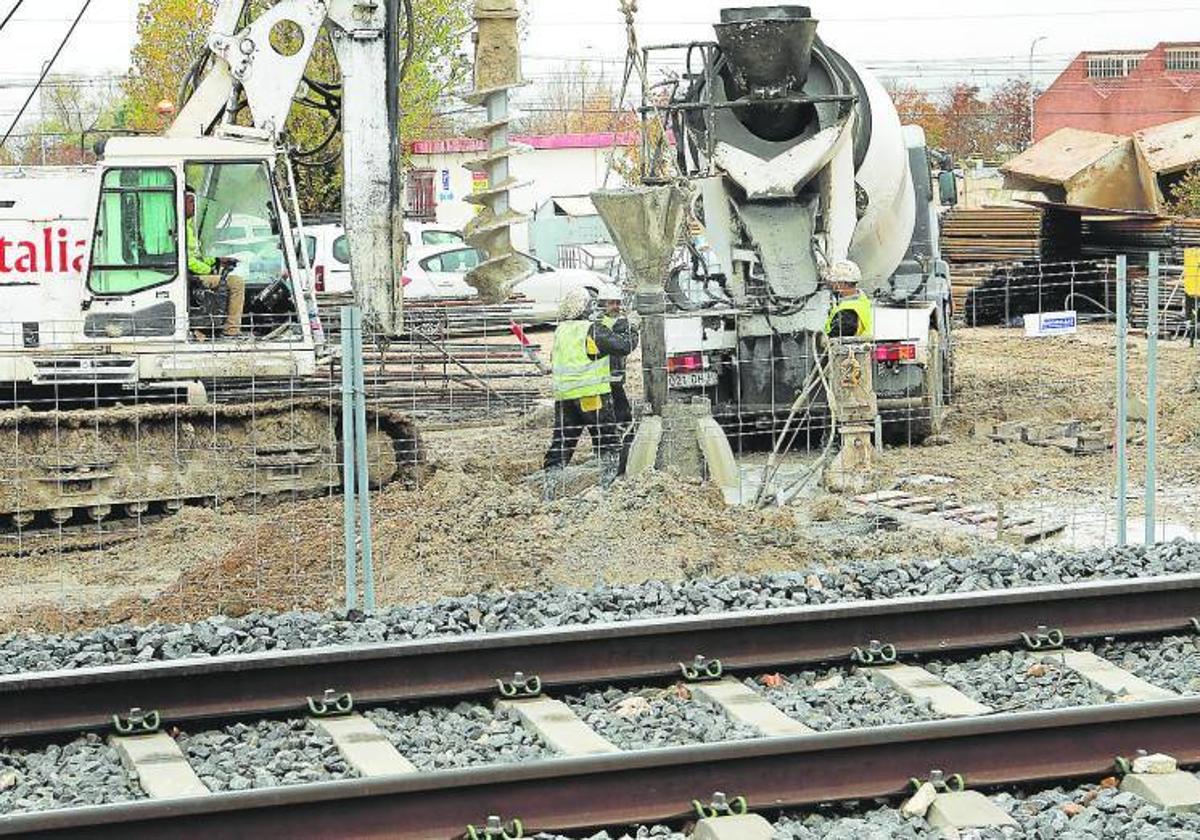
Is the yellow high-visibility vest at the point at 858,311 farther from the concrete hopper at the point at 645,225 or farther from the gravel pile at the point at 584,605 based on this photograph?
the gravel pile at the point at 584,605

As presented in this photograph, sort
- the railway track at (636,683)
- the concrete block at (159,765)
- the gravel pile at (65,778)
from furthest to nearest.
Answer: the concrete block at (159,765)
the gravel pile at (65,778)
the railway track at (636,683)

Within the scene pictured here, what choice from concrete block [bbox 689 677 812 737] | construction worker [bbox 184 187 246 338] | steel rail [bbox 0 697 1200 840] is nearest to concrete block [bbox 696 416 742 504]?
construction worker [bbox 184 187 246 338]

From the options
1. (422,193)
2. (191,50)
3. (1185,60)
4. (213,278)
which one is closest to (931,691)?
(213,278)

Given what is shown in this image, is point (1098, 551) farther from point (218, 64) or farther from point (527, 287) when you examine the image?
point (527, 287)

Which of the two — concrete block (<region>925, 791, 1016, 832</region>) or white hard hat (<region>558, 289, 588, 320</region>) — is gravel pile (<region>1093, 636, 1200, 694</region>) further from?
white hard hat (<region>558, 289, 588, 320</region>)

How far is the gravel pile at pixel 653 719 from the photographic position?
8070 mm

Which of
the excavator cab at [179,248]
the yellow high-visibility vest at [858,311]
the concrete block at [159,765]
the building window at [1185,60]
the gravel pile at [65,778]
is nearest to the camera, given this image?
the gravel pile at [65,778]

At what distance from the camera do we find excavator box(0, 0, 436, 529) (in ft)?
46.6

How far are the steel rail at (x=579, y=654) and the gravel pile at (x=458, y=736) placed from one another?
123mm

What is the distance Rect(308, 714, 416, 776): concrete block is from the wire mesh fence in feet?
9.49

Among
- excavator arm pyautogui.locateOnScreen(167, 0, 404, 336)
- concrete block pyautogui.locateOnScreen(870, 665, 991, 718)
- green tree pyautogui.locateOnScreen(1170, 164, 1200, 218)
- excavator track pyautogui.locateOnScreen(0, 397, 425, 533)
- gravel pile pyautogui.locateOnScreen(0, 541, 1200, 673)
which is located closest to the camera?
concrete block pyautogui.locateOnScreen(870, 665, 991, 718)

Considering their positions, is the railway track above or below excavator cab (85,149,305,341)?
below

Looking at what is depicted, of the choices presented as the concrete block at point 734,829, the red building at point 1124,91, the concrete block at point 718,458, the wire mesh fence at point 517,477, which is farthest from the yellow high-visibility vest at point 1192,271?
the red building at point 1124,91

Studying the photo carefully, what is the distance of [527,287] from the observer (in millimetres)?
33969
